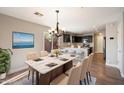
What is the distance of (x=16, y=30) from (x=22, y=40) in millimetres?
417

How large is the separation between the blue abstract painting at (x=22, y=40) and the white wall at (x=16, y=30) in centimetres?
13

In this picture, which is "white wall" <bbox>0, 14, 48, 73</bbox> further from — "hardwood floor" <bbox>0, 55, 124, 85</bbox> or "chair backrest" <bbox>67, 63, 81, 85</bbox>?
"chair backrest" <bbox>67, 63, 81, 85</bbox>

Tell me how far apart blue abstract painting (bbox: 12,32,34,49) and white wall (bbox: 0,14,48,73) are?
133mm

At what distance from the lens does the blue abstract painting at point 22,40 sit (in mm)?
3544

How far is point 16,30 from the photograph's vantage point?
3562mm

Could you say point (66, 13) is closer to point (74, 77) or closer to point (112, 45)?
point (74, 77)

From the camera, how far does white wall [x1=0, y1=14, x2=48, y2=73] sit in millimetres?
3168

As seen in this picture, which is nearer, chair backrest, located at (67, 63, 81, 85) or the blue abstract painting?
chair backrest, located at (67, 63, 81, 85)

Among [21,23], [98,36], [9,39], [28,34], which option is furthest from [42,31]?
[98,36]

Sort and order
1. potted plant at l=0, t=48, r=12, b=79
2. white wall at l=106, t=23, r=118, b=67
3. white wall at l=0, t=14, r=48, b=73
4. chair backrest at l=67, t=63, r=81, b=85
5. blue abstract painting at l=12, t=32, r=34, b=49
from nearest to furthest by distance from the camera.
Result: chair backrest at l=67, t=63, r=81, b=85 < potted plant at l=0, t=48, r=12, b=79 < white wall at l=0, t=14, r=48, b=73 < blue abstract painting at l=12, t=32, r=34, b=49 < white wall at l=106, t=23, r=118, b=67

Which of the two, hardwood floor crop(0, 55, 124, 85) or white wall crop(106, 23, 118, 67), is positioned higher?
white wall crop(106, 23, 118, 67)

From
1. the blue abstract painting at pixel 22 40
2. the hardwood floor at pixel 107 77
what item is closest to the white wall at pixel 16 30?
the blue abstract painting at pixel 22 40

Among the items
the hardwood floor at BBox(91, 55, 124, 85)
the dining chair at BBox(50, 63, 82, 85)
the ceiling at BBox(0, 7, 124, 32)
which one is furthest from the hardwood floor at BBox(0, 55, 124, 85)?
the ceiling at BBox(0, 7, 124, 32)
